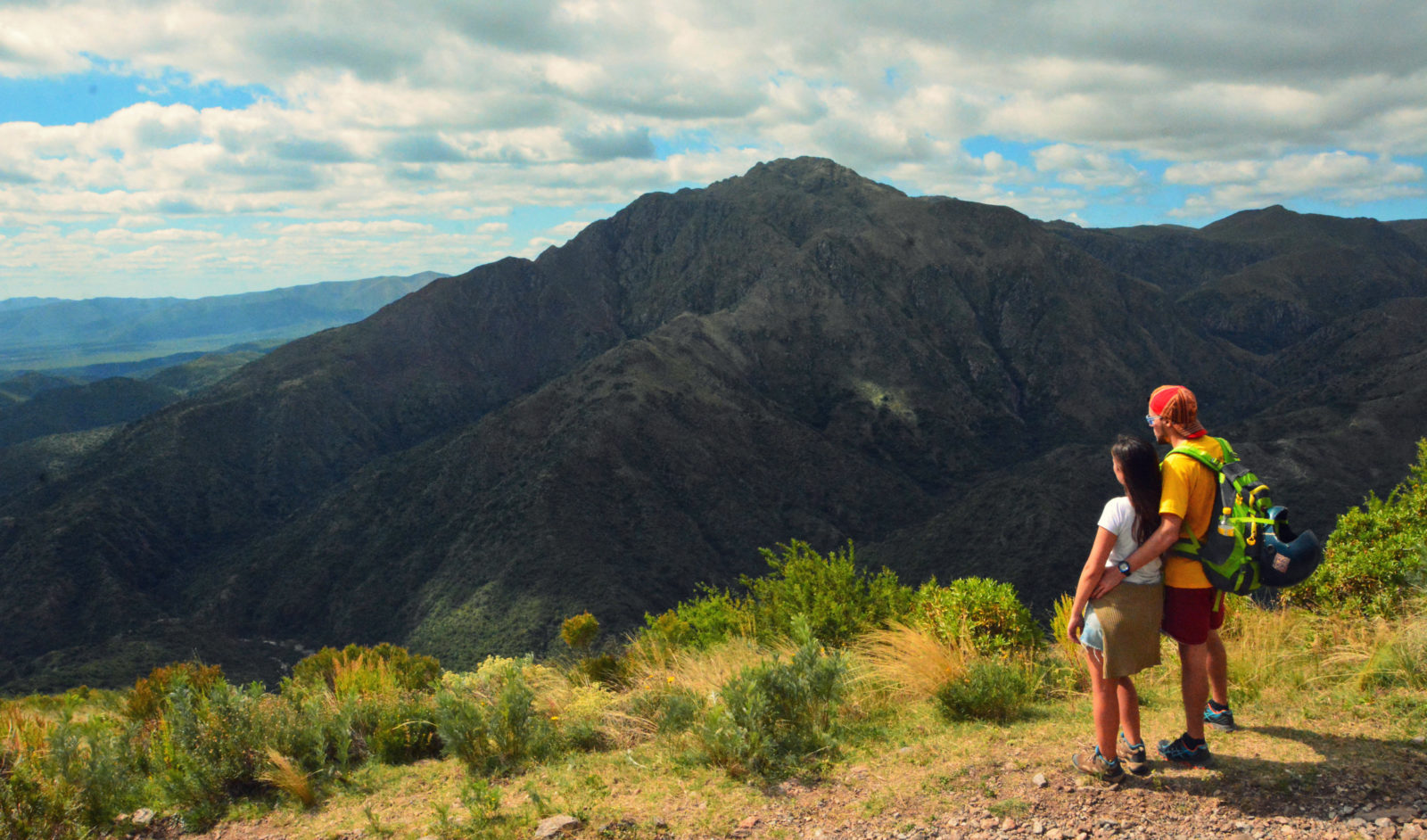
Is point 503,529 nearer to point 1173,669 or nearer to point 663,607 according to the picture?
point 663,607

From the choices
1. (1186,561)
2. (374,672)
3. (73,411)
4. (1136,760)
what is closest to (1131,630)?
(1186,561)

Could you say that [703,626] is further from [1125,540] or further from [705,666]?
[1125,540]

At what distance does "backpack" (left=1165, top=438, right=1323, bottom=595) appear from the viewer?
4.56m

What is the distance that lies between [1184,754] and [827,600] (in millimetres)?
5556

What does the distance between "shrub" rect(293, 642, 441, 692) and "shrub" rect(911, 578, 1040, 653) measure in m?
5.62

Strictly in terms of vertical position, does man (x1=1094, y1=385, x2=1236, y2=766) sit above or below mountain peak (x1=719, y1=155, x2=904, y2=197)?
below

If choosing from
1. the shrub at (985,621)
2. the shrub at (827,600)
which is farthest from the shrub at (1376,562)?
the shrub at (827,600)

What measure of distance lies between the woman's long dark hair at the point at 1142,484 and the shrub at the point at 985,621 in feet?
10.6

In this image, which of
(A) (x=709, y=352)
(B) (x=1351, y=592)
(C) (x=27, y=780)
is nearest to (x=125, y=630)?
(A) (x=709, y=352)

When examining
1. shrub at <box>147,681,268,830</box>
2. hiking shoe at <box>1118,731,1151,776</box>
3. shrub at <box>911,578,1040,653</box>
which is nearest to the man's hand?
hiking shoe at <box>1118,731,1151,776</box>

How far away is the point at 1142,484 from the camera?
4.70 metres

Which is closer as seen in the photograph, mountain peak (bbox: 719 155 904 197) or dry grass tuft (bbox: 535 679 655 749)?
dry grass tuft (bbox: 535 679 655 749)

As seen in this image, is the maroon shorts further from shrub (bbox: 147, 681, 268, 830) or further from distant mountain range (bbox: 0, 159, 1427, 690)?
distant mountain range (bbox: 0, 159, 1427, 690)

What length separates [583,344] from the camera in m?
95.1
